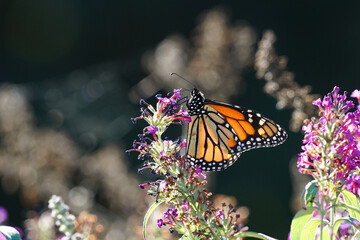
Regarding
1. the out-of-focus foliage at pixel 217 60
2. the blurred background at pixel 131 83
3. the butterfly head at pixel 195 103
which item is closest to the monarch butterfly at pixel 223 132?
the butterfly head at pixel 195 103

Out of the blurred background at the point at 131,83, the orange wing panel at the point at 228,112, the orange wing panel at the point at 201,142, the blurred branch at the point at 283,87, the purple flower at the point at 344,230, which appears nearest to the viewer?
the purple flower at the point at 344,230

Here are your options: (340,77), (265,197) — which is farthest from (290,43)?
(265,197)

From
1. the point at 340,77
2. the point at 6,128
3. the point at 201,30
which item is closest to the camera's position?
the point at 6,128

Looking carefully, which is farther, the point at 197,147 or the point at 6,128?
the point at 6,128

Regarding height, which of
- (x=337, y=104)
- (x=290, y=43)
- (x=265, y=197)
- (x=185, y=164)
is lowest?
(x=185, y=164)

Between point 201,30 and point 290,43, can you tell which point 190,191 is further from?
point 290,43

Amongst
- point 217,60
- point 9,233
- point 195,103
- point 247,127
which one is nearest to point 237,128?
point 247,127

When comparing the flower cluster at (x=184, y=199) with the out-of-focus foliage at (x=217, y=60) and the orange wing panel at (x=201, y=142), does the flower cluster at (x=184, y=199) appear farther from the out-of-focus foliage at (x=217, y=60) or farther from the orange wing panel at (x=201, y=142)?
the out-of-focus foliage at (x=217, y=60)
